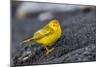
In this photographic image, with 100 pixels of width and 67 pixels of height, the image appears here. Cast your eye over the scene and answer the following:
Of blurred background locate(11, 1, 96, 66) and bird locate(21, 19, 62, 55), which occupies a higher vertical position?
blurred background locate(11, 1, 96, 66)

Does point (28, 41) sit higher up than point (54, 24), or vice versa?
point (54, 24)

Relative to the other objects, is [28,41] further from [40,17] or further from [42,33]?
[40,17]

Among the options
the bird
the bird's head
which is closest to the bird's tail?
the bird

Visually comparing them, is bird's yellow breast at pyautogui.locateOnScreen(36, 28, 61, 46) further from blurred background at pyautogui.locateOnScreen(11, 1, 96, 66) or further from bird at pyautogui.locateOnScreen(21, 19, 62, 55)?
blurred background at pyautogui.locateOnScreen(11, 1, 96, 66)

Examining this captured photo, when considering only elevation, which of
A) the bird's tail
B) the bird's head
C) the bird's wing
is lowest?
the bird's tail

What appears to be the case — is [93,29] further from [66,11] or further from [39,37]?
[39,37]

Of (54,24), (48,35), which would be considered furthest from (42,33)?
(54,24)

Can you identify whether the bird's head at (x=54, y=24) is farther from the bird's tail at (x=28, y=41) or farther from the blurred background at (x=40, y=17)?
the bird's tail at (x=28, y=41)

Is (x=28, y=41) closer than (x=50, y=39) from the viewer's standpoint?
Yes
